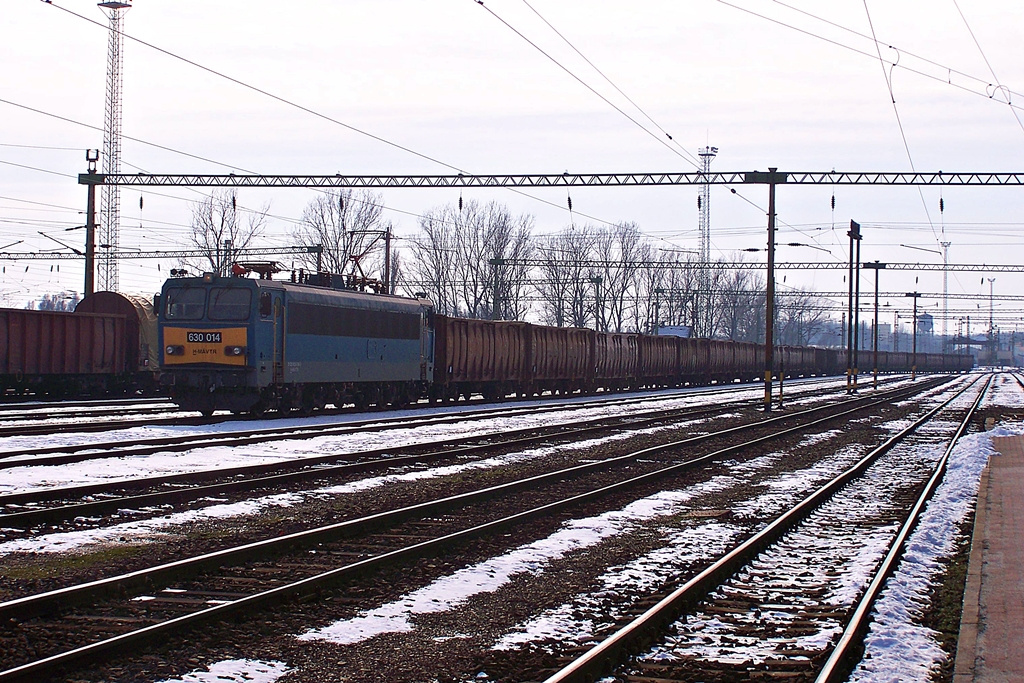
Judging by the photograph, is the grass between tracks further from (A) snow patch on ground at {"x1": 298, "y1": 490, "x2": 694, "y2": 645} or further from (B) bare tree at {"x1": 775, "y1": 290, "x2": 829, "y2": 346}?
(B) bare tree at {"x1": 775, "y1": 290, "x2": 829, "y2": 346}

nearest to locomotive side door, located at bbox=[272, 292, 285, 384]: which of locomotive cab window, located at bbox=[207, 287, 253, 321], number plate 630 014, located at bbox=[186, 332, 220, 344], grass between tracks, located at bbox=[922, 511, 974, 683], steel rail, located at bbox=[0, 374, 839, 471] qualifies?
locomotive cab window, located at bbox=[207, 287, 253, 321]

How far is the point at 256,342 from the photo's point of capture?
23766 mm

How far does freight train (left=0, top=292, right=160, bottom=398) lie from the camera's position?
30719mm

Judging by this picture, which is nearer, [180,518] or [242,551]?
[242,551]

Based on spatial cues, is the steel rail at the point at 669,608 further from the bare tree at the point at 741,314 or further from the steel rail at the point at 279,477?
the bare tree at the point at 741,314

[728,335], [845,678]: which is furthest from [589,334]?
[728,335]

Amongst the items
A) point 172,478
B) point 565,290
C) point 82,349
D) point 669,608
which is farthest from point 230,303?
point 565,290

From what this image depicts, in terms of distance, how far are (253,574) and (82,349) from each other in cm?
2709

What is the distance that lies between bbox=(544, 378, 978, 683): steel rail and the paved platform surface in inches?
68.0

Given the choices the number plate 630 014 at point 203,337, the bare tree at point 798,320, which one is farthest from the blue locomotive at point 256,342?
the bare tree at point 798,320

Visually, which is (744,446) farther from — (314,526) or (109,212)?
(109,212)

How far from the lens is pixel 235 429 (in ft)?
72.0

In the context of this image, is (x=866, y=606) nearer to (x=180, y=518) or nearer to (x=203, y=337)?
A: (x=180, y=518)

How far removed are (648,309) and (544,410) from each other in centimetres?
5901
